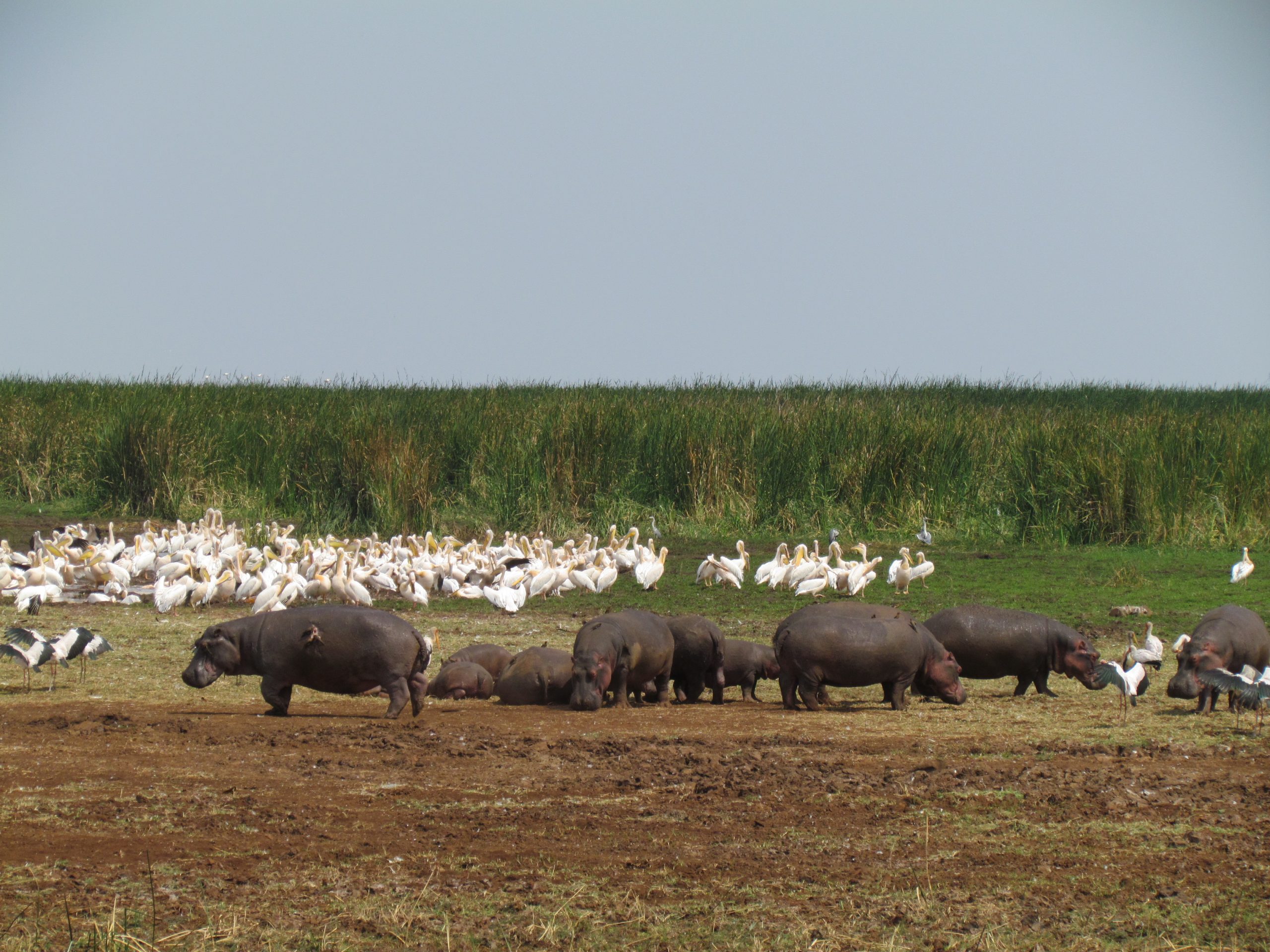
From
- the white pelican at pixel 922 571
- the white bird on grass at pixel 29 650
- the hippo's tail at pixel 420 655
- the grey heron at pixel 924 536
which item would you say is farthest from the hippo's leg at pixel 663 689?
the grey heron at pixel 924 536

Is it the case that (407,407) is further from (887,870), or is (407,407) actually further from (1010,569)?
(887,870)

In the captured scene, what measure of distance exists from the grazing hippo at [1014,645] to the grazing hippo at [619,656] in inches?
79.6

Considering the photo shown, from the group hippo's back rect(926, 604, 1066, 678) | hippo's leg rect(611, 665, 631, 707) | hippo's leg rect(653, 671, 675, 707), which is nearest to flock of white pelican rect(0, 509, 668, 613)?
hippo's leg rect(653, 671, 675, 707)

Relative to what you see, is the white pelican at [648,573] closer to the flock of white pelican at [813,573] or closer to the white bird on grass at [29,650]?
the flock of white pelican at [813,573]

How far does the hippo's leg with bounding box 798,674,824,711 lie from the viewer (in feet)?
29.5

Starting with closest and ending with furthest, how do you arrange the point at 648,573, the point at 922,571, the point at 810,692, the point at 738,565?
1. the point at 810,692
2. the point at 922,571
3. the point at 648,573
4. the point at 738,565

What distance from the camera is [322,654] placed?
8523 millimetres

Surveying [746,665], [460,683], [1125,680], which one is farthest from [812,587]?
[1125,680]

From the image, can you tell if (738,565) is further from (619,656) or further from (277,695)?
(277,695)

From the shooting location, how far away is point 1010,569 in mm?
17625

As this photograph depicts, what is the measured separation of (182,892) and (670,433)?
18.7m

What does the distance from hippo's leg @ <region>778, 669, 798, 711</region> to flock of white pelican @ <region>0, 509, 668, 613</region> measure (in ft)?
20.2

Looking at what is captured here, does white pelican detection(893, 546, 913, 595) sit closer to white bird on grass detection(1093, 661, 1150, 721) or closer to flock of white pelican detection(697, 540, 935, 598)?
flock of white pelican detection(697, 540, 935, 598)

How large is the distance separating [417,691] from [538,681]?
105cm
